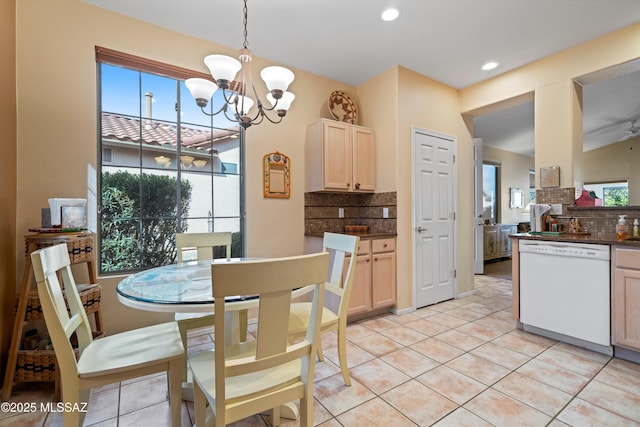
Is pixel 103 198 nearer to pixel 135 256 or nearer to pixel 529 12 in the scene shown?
pixel 135 256

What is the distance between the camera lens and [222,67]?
1.68 meters

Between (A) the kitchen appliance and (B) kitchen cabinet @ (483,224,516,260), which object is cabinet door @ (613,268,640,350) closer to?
(A) the kitchen appliance

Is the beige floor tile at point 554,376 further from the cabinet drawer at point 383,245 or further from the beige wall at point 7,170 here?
the beige wall at point 7,170

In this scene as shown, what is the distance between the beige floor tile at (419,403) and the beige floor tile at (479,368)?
399 mm

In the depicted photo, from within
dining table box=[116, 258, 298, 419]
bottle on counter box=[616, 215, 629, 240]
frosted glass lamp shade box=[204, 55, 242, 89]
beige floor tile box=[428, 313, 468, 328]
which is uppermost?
frosted glass lamp shade box=[204, 55, 242, 89]

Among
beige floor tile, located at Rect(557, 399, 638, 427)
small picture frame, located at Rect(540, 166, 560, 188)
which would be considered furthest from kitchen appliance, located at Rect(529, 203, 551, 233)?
beige floor tile, located at Rect(557, 399, 638, 427)

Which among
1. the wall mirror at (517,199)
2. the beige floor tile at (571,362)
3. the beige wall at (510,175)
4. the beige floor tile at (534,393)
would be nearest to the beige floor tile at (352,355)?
the beige floor tile at (534,393)

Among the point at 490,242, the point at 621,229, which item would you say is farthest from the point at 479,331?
the point at 490,242

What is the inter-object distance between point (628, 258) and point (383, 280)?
1986 millimetres

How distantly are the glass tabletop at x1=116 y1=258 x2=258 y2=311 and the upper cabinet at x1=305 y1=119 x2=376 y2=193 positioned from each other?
1.77m

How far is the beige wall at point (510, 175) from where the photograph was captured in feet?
23.1

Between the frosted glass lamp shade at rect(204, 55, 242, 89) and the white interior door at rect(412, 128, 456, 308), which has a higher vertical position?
the frosted glass lamp shade at rect(204, 55, 242, 89)

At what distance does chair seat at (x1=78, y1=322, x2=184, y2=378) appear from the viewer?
1280 mm

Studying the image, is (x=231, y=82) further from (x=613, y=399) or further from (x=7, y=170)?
(x=613, y=399)
